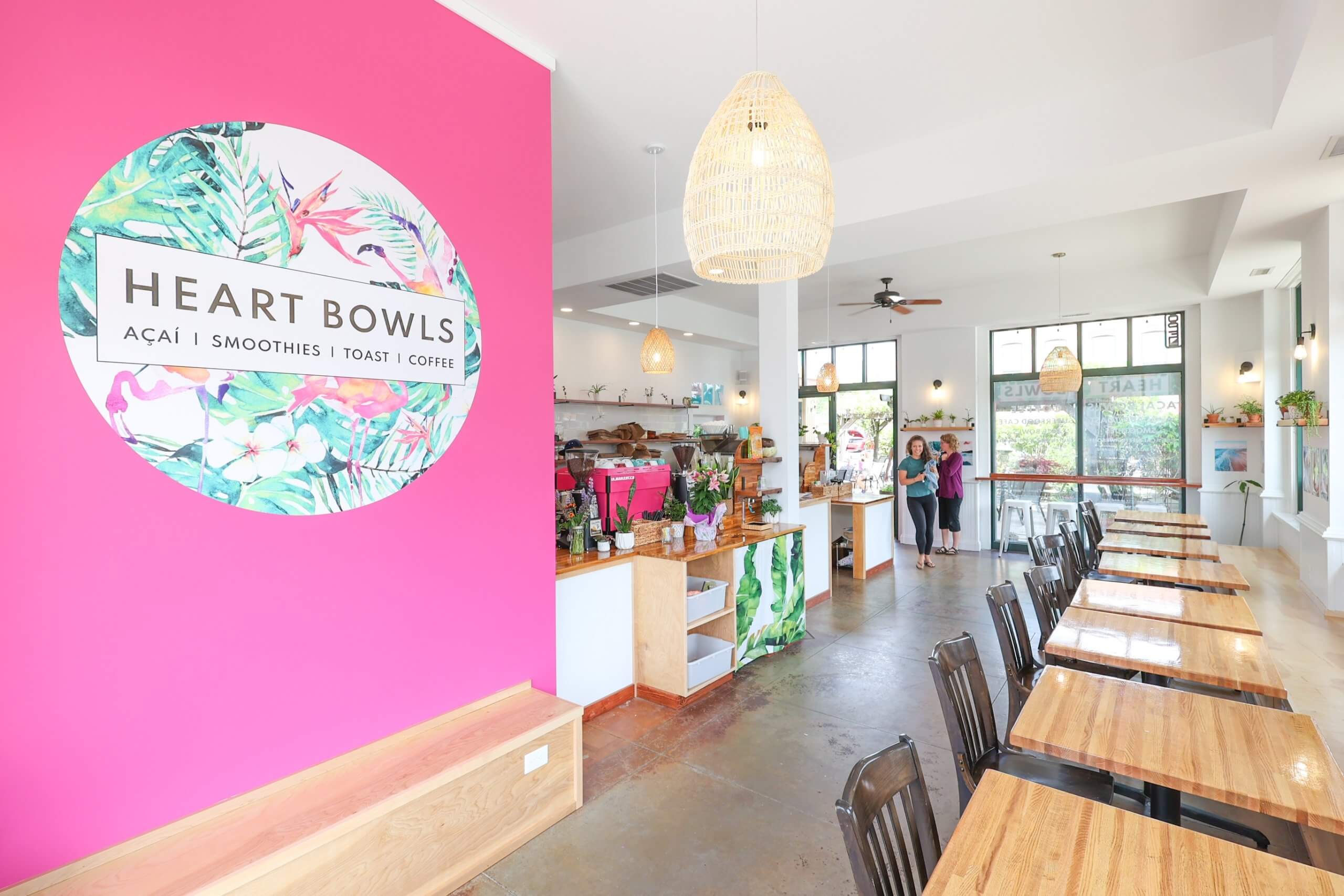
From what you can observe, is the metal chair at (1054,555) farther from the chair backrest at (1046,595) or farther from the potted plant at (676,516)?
the potted plant at (676,516)

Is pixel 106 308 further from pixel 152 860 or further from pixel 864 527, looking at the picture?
pixel 864 527

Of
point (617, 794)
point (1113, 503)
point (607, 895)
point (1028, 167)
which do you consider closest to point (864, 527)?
point (1113, 503)

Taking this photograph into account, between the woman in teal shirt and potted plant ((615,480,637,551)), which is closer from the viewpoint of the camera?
potted plant ((615,480,637,551))

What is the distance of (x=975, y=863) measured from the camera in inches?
52.0

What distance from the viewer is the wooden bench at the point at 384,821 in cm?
179

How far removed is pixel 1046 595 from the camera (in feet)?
10.9

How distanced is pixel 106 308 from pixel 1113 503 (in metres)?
9.47

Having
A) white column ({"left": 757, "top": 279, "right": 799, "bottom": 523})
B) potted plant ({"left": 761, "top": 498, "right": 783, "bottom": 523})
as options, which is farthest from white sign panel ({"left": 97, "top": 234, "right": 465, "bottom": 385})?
white column ({"left": 757, "top": 279, "right": 799, "bottom": 523})

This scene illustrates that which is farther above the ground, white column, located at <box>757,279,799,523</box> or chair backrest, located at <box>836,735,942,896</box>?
white column, located at <box>757,279,799,523</box>

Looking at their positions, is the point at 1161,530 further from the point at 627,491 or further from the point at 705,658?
the point at 627,491

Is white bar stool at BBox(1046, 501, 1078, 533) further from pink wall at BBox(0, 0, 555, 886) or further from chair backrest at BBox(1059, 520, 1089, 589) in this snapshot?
pink wall at BBox(0, 0, 555, 886)

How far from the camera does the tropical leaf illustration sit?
4289 mm

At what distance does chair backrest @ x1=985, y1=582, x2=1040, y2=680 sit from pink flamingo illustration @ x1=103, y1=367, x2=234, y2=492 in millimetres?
2927

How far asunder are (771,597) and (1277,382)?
6054mm
